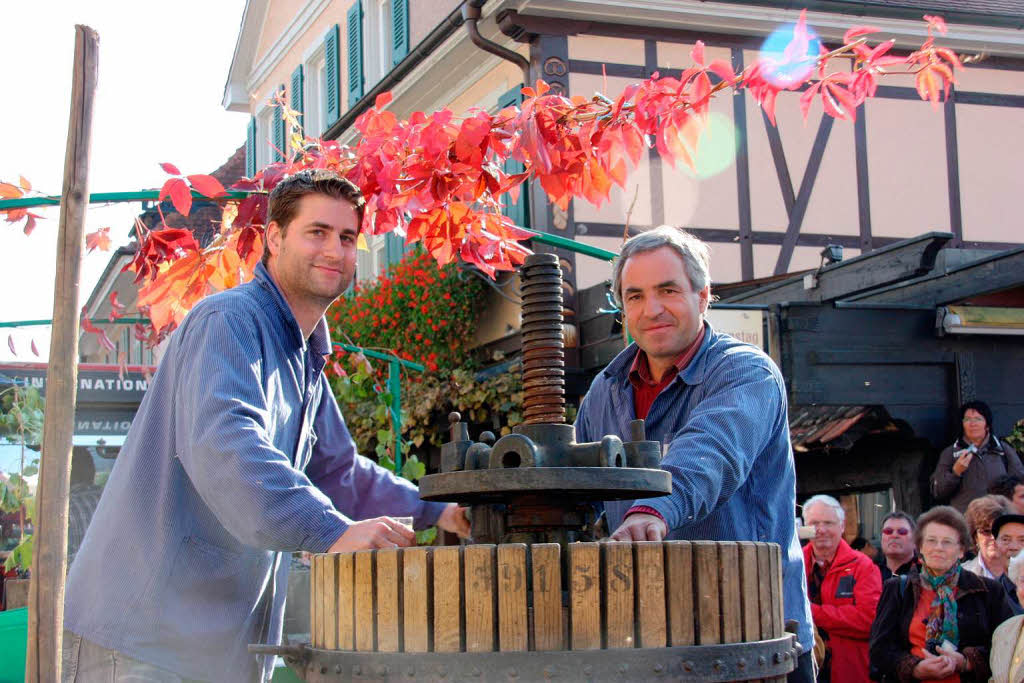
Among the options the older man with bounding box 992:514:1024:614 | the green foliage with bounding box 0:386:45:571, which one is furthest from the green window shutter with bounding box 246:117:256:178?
the older man with bounding box 992:514:1024:614

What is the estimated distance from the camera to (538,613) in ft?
7.85

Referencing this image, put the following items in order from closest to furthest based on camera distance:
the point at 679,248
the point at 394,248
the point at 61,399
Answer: the point at 61,399 < the point at 679,248 < the point at 394,248

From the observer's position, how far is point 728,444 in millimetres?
3020

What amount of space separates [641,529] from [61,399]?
3.86ft

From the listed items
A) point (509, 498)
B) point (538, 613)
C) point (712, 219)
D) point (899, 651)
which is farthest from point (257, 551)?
point (712, 219)

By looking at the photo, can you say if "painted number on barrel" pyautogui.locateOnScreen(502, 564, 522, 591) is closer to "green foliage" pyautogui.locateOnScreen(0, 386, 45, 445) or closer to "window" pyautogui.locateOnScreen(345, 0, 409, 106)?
"green foliage" pyautogui.locateOnScreen(0, 386, 45, 445)

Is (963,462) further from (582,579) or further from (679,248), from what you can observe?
(582,579)

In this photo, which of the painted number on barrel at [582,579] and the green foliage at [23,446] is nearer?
the painted number on barrel at [582,579]

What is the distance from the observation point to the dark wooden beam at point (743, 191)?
13609 millimetres

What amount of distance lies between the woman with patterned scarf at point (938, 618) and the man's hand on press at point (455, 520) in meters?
3.89

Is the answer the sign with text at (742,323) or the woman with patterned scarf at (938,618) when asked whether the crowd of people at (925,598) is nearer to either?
the woman with patterned scarf at (938,618)

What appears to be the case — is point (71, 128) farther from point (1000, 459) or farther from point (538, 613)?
point (1000, 459)

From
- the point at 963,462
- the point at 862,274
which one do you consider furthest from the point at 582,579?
the point at 862,274

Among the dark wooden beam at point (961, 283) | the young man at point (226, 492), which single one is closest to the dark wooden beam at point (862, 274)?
the dark wooden beam at point (961, 283)
